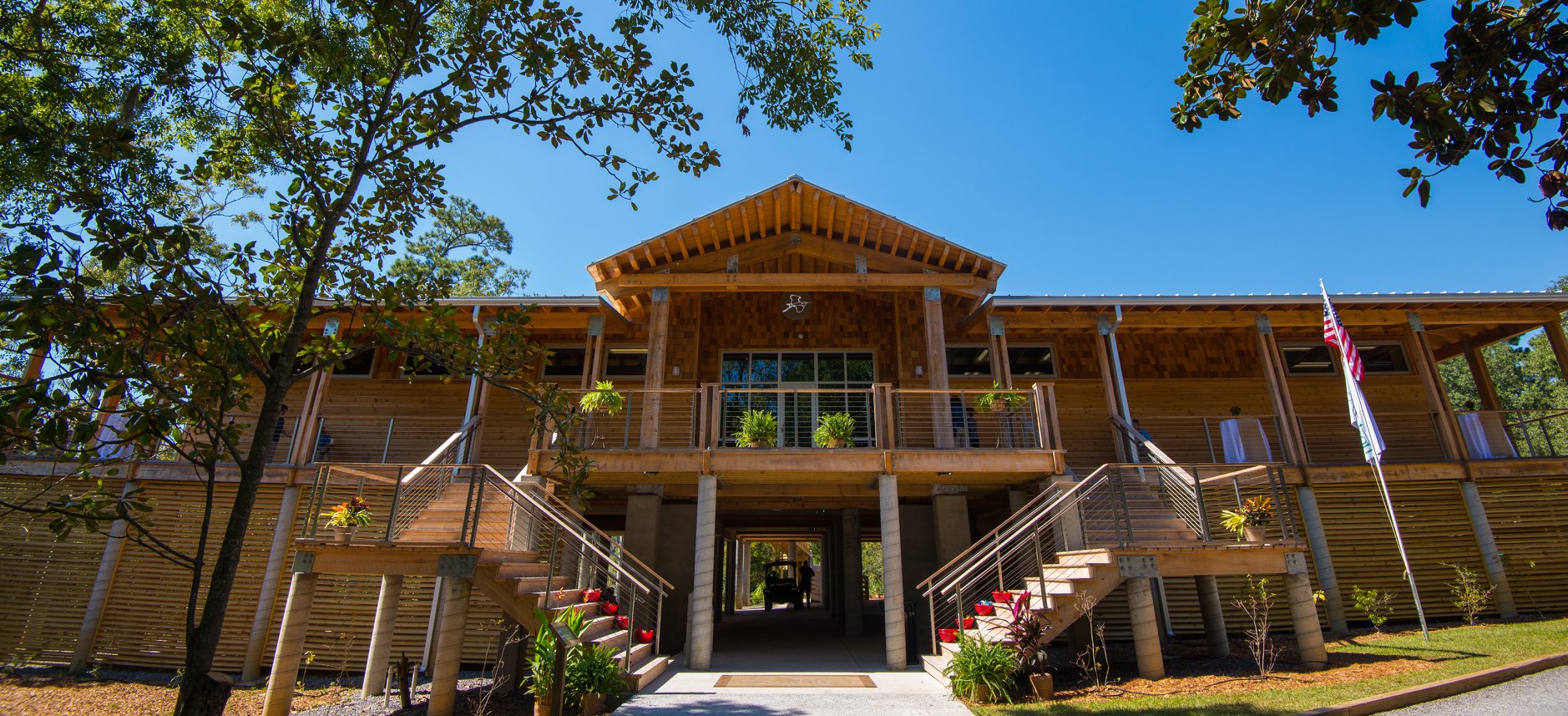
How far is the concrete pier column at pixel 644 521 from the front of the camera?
11.2m

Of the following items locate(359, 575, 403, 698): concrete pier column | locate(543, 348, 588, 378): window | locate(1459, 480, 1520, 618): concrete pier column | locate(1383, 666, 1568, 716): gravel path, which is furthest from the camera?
locate(543, 348, 588, 378): window

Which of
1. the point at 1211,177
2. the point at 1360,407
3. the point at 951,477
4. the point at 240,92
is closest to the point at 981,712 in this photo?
the point at 951,477

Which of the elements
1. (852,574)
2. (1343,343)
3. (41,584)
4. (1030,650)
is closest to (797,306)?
(852,574)

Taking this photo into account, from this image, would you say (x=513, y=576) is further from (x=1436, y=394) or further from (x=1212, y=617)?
(x=1436, y=394)

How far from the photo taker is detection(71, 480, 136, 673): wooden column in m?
10.8

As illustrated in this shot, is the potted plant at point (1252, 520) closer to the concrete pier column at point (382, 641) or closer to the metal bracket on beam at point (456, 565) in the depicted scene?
the metal bracket on beam at point (456, 565)

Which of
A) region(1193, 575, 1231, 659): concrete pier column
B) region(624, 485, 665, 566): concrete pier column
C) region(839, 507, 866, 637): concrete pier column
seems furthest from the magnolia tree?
region(839, 507, 866, 637): concrete pier column

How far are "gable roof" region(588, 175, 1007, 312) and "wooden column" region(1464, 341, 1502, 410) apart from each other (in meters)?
10.5

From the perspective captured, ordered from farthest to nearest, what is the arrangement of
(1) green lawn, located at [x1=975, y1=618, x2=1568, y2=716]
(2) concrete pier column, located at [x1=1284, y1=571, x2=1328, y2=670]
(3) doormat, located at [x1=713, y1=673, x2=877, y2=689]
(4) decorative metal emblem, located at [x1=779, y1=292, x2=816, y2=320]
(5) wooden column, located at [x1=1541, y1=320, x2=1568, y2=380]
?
1. (4) decorative metal emblem, located at [x1=779, y1=292, x2=816, y2=320]
2. (5) wooden column, located at [x1=1541, y1=320, x2=1568, y2=380]
3. (3) doormat, located at [x1=713, y1=673, x2=877, y2=689]
4. (2) concrete pier column, located at [x1=1284, y1=571, x2=1328, y2=670]
5. (1) green lawn, located at [x1=975, y1=618, x2=1568, y2=716]

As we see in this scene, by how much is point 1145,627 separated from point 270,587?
39.6 feet

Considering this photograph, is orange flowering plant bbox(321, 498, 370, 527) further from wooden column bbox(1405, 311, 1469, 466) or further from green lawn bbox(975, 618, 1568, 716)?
wooden column bbox(1405, 311, 1469, 466)

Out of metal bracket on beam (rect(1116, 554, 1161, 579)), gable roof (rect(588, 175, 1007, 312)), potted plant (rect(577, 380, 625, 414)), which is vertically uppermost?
gable roof (rect(588, 175, 1007, 312))

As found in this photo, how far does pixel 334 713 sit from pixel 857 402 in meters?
8.71

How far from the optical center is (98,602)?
1109 cm
